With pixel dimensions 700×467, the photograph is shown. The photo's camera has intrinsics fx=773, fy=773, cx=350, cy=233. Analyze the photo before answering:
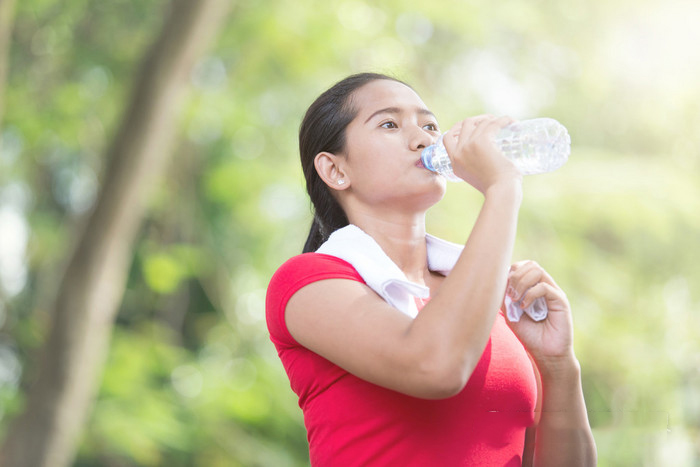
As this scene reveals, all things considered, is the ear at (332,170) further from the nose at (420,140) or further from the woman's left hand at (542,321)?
the woman's left hand at (542,321)

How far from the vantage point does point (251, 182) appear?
487 cm

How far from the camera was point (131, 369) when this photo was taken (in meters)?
5.10

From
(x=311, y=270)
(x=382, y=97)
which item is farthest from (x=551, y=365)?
(x=382, y=97)

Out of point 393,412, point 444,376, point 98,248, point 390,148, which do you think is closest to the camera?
point 444,376

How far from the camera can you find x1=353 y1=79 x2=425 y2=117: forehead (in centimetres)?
144

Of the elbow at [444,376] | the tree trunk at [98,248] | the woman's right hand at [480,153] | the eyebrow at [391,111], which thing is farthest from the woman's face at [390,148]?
→ the tree trunk at [98,248]

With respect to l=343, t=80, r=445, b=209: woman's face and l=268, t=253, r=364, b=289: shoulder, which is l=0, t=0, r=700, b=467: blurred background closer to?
l=343, t=80, r=445, b=209: woman's face

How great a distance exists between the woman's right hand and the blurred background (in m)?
2.86

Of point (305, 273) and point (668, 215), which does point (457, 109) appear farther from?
point (305, 273)

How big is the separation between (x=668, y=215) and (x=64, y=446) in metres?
3.89

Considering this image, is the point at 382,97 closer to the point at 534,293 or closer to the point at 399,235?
the point at 399,235

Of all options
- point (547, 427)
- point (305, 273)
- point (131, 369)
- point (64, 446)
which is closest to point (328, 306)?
point (305, 273)

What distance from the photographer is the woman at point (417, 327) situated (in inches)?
41.3

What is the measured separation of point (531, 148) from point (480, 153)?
0.69ft
